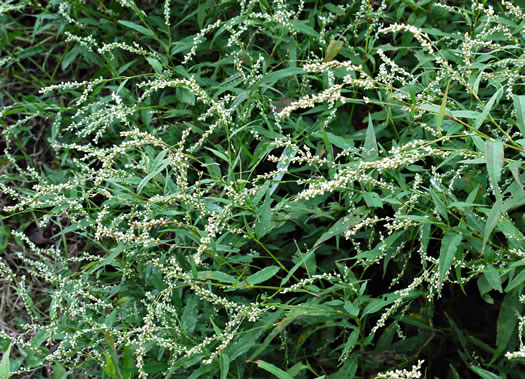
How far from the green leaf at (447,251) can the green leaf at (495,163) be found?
0.29 metres

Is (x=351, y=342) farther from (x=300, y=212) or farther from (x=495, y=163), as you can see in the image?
(x=495, y=163)

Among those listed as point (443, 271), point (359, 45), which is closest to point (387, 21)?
point (359, 45)

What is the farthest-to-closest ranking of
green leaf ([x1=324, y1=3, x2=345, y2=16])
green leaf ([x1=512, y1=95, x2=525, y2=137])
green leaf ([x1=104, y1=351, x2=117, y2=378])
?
1. green leaf ([x1=324, y1=3, x2=345, y2=16])
2. green leaf ([x1=104, y1=351, x2=117, y2=378])
3. green leaf ([x1=512, y1=95, x2=525, y2=137])

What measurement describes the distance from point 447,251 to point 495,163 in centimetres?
36

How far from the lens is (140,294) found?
2.54 metres

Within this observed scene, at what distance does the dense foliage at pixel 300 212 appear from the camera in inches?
80.6

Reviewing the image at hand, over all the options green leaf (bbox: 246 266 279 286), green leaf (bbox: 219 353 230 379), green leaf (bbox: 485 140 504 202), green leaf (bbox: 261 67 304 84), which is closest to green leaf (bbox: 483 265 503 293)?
green leaf (bbox: 485 140 504 202)

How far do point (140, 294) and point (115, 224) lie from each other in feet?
1.16

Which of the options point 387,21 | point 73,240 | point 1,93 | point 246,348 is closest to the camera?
point 246,348

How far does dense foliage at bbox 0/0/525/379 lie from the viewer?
2.05 meters

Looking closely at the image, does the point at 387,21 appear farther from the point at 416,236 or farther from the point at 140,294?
the point at 140,294

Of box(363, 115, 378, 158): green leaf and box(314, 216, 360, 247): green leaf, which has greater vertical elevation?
box(363, 115, 378, 158): green leaf

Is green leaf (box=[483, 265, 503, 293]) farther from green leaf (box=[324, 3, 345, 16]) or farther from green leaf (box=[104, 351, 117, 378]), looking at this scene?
green leaf (box=[324, 3, 345, 16])

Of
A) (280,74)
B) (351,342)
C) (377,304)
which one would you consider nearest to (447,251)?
(377,304)
